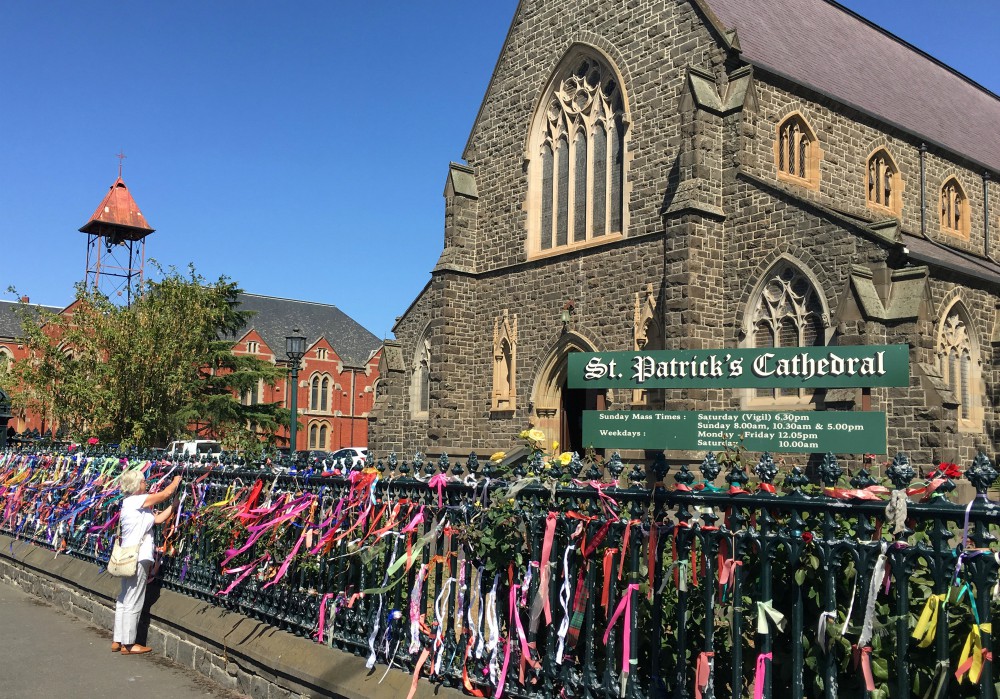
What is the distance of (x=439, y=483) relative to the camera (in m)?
5.69

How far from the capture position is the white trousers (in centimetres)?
799

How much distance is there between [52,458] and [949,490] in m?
11.8

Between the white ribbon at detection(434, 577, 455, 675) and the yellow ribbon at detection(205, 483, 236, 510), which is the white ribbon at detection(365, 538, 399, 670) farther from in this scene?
the yellow ribbon at detection(205, 483, 236, 510)

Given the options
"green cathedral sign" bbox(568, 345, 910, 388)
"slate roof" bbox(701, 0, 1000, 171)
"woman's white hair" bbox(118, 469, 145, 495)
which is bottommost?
"woman's white hair" bbox(118, 469, 145, 495)

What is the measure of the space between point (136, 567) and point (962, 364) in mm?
16558

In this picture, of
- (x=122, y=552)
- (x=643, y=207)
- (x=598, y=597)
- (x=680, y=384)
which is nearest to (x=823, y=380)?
(x=680, y=384)

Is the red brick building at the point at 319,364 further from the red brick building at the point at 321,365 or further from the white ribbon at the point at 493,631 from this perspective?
the white ribbon at the point at 493,631

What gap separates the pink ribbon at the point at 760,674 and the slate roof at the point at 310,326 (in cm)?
6676

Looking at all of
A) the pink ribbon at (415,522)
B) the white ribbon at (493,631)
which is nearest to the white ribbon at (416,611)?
the pink ribbon at (415,522)

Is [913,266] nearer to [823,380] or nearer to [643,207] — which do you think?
[643,207]

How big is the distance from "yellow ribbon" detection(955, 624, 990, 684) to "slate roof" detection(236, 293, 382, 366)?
6745 centimetres

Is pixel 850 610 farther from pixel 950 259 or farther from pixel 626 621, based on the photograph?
pixel 950 259

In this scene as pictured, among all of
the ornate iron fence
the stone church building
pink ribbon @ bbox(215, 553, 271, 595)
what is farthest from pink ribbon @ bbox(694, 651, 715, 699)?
the stone church building

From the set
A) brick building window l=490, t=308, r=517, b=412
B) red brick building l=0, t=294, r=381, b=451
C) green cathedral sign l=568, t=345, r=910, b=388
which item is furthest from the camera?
red brick building l=0, t=294, r=381, b=451
